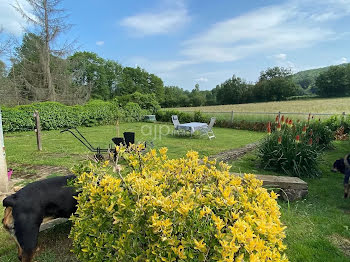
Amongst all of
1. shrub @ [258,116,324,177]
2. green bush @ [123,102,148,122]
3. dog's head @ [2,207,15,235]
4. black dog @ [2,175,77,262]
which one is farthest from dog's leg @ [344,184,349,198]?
green bush @ [123,102,148,122]

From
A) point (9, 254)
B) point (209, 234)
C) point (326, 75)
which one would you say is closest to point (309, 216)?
point (209, 234)

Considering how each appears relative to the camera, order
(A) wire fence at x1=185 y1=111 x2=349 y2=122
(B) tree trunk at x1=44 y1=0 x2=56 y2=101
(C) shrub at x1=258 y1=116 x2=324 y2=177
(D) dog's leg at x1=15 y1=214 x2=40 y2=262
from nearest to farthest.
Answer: (D) dog's leg at x1=15 y1=214 x2=40 y2=262
(C) shrub at x1=258 y1=116 x2=324 y2=177
(A) wire fence at x1=185 y1=111 x2=349 y2=122
(B) tree trunk at x1=44 y1=0 x2=56 y2=101

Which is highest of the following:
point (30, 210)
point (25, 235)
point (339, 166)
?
point (30, 210)

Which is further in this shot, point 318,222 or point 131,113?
point 131,113

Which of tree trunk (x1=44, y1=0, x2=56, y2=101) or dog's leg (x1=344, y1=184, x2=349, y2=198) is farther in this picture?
tree trunk (x1=44, y1=0, x2=56, y2=101)

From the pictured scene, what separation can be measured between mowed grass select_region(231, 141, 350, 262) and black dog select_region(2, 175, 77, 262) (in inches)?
93.1

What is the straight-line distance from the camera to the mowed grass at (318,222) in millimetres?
2225

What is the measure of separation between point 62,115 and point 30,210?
13492 mm

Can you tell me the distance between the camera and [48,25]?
16719mm

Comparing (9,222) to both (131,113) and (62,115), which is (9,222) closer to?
(62,115)

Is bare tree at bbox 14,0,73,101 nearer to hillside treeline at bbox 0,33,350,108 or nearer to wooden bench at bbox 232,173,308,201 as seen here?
hillside treeline at bbox 0,33,350,108

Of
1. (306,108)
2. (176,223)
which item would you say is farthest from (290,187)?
(306,108)

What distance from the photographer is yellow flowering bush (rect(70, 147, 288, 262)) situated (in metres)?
0.96

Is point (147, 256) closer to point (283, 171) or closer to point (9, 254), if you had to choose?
point (9, 254)
